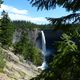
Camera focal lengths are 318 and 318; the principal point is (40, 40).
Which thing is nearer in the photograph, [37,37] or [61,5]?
[61,5]

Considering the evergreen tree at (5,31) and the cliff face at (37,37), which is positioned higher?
the evergreen tree at (5,31)

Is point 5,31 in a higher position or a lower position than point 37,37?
higher

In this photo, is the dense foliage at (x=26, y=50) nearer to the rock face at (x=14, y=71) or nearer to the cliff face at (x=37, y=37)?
the rock face at (x=14, y=71)

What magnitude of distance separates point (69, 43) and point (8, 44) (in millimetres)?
65028

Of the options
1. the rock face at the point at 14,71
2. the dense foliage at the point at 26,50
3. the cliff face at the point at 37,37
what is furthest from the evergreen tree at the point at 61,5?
the cliff face at the point at 37,37

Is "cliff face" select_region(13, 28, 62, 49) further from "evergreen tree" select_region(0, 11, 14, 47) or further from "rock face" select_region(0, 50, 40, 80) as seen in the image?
"rock face" select_region(0, 50, 40, 80)

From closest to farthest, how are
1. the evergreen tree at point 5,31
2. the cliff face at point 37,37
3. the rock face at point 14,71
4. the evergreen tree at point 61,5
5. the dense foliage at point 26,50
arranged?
the evergreen tree at point 61,5 < the rock face at point 14,71 < the evergreen tree at point 5,31 < the dense foliage at point 26,50 < the cliff face at point 37,37

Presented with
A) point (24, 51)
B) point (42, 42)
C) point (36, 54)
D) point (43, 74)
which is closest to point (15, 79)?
point (43, 74)

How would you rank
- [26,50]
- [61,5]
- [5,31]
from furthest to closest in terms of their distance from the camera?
[26,50] < [5,31] < [61,5]

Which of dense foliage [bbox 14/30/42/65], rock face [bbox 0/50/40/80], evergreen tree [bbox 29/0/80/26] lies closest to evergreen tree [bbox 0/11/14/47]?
dense foliage [bbox 14/30/42/65]

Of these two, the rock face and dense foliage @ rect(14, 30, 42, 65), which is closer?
the rock face

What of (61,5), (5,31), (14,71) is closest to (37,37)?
(5,31)

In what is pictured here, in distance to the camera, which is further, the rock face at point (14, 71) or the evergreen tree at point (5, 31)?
the evergreen tree at point (5, 31)

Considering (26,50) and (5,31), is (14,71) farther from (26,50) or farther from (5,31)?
→ (26,50)
